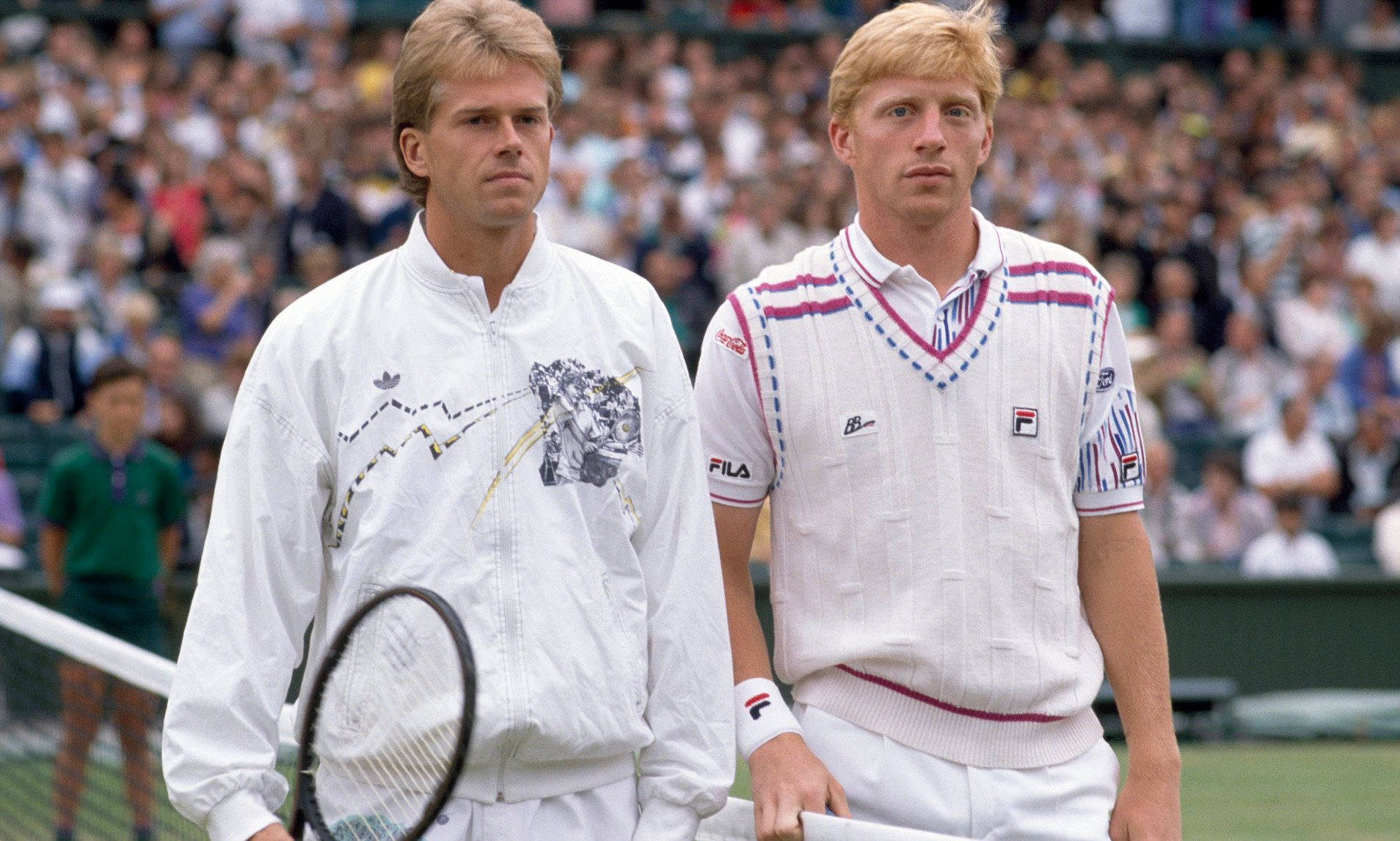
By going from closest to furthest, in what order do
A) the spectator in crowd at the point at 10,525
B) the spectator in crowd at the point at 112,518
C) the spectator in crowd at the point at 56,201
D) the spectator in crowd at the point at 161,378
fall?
1. the spectator in crowd at the point at 112,518
2. the spectator in crowd at the point at 10,525
3. the spectator in crowd at the point at 161,378
4. the spectator in crowd at the point at 56,201

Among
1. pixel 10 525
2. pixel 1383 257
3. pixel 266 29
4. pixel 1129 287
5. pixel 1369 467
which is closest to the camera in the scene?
pixel 10 525

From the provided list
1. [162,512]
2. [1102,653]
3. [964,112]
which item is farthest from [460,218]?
[162,512]

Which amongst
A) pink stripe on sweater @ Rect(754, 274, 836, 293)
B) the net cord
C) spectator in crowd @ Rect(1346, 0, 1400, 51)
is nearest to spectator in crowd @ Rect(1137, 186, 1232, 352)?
spectator in crowd @ Rect(1346, 0, 1400, 51)

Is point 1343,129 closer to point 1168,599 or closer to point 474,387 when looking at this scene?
point 1168,599

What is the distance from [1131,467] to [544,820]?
4.03ft

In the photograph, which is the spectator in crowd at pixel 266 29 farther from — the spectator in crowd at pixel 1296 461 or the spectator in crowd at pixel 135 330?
the spectator in crowd at pixel 1296 461

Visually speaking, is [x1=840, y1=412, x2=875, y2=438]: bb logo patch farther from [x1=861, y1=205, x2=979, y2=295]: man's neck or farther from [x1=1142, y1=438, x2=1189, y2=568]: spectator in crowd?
[x1=1142, y1=438, x2=1189, y2=568]: spectator in crowd

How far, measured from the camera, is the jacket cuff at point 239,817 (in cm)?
288

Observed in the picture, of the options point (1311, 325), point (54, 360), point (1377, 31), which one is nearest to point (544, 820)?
point (54, 360)

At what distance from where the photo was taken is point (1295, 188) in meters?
17.8

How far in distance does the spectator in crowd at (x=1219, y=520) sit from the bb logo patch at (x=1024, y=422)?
922 cm

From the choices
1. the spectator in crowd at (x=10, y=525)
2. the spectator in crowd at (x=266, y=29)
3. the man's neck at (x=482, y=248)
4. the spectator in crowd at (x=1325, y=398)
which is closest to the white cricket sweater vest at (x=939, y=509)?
the man's neck at (x=482, y=248)

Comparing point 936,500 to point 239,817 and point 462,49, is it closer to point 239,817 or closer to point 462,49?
point 462,49

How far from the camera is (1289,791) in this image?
31.4 feet
